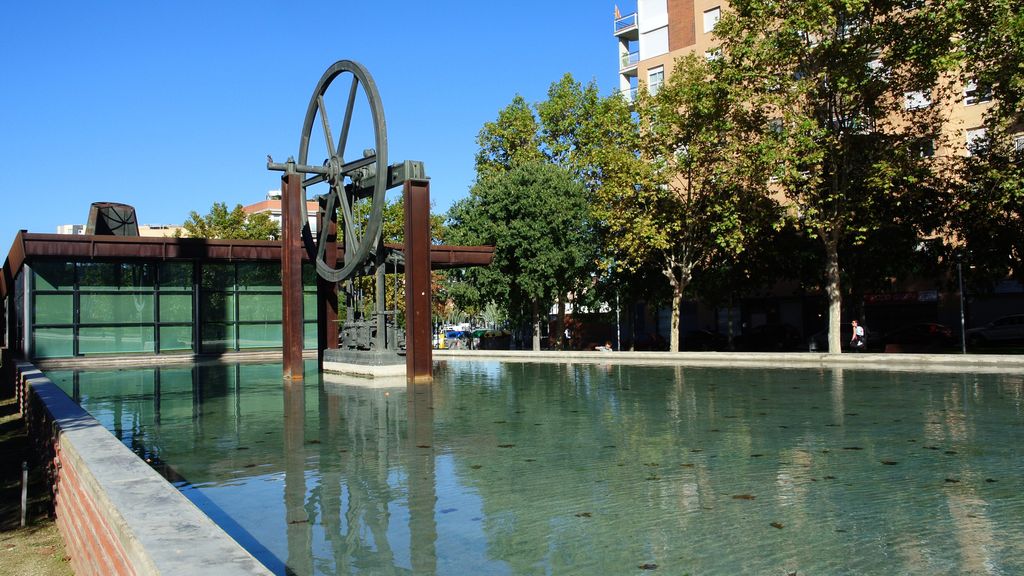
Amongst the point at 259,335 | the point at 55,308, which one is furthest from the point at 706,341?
the point at 55,308

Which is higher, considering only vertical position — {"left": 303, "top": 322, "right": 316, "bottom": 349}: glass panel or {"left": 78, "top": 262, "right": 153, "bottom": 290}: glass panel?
{"left": 78, "top": 262, "right": 153, "bottom": 290}: glass panel

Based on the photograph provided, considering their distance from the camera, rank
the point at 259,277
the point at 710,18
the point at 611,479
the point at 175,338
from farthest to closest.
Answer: the point at 710,18 < the point at 259,277 < the point at 175,338 < the point at 611,479

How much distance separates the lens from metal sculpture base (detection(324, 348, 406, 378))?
1953 centimetres

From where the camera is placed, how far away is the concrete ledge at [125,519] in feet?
10.5

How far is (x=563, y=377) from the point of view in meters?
19.8

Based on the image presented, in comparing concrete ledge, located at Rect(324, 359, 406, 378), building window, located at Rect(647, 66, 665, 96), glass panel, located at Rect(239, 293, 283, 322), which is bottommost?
concrete ledge, located at Rect(324, 359, 406, 378)

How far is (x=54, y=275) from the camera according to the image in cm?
2820

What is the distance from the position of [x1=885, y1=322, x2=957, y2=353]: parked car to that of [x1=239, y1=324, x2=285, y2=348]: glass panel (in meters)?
25.9

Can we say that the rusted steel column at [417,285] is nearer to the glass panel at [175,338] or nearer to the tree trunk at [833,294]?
the glass panel at [175,338]

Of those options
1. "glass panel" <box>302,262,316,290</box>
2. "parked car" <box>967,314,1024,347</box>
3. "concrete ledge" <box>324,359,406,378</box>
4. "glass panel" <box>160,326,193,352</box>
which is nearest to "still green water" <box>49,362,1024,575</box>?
"concrete ledge" <box>324,359,406,378</box>

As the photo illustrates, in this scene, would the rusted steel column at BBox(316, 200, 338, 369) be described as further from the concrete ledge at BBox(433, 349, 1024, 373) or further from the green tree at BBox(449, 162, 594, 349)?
the green tree at BBox(449, 162, 594, 349)

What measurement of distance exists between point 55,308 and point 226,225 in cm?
3102

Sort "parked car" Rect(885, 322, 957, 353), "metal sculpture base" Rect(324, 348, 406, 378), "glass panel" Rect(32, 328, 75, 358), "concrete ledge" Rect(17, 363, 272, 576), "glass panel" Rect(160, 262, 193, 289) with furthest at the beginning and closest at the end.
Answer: "parked car" Rect(885, 322, 957, 353) < "glass panel" Rect(160, 262, 193, 289) < "glass panel" Rect(32, 328, 75, 358) < "metal sculpture base" Rect(324, 348, 406, 378) < "concrete ledge" Rect(17, 363, 272, 576)

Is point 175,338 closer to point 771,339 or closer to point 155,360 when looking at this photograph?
point 155,360
